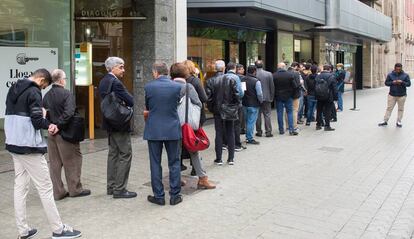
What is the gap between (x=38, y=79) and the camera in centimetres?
512

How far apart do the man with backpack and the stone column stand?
153 inches

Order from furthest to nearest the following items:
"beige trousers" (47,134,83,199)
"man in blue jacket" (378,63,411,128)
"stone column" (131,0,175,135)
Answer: "man in blue jacket" (378,63,411,128), "stone column" (131,0,175,135), "beige trousers" (47,134,83,199)

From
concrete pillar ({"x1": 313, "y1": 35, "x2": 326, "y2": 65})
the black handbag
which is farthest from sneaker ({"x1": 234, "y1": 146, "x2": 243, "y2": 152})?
concrete pillar ({"x1": 313, "y1": 35, "x2": 326, "y2": 65})

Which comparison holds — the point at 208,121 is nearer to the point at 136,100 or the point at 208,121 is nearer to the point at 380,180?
the point at 136,100

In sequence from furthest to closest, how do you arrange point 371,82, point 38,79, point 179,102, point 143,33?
point 371,82
point 143,33
point 179,102
point 38,79

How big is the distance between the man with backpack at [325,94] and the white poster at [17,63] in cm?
663

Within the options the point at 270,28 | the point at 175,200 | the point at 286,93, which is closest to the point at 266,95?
the point at 286,93

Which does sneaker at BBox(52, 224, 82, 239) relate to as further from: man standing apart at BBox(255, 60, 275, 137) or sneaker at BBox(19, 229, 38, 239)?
man standing apart at BBox(255, 60, 275, 137)

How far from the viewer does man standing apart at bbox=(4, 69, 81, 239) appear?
4973 mm

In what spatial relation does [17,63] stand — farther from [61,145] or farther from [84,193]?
[84,193]

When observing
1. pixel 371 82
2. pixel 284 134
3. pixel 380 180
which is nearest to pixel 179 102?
pixel 380 180

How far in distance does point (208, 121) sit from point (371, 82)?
77.6 feet

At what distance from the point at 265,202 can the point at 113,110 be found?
221 centimetres

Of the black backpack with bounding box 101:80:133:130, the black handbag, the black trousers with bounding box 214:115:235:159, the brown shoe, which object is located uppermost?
the black backpack with bounding box 101:80:133:130
